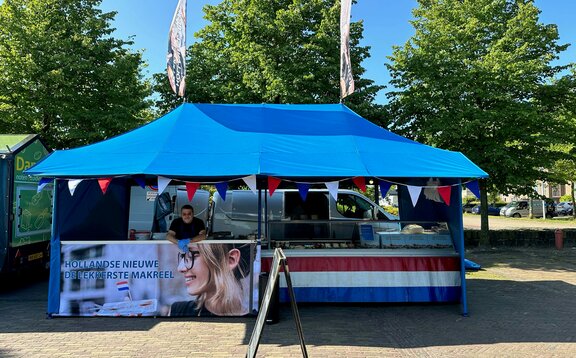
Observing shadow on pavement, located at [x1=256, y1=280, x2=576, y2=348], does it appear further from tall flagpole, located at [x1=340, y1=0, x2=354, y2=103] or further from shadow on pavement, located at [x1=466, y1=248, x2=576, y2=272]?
tall flagpole, located at [x1=340, y1=0, x2=354, y2=103]

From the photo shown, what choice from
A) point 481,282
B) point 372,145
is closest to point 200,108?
point 372,145

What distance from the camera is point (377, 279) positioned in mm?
7262

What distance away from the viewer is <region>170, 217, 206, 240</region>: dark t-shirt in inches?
271

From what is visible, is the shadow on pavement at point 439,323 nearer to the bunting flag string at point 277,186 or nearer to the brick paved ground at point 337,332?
the brick paved ground at point 337,332

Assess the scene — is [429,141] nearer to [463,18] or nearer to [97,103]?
[463,18]

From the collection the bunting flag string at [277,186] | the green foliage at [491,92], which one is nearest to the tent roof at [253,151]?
the bunting flag string at [277,186]

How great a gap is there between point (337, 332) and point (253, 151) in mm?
2859

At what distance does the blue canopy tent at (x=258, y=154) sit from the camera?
20.5 feet

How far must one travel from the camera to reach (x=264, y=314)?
4.22 m

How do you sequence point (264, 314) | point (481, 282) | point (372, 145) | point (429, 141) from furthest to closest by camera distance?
point (429, 141) → point (481, 282) → point (372, 145) → point (264, 314)

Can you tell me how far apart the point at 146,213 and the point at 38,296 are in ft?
14.6

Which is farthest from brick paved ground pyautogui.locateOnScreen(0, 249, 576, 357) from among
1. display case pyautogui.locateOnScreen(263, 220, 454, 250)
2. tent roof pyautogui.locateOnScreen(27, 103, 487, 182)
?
tent roof pyautogui.locateOnScreen(27, 103, 487, 182)

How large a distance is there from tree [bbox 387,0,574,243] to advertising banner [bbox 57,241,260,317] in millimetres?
9449

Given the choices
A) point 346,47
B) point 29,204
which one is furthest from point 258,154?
point 29,204
